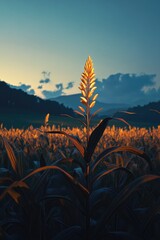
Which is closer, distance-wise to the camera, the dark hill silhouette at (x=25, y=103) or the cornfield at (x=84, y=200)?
the cornfield at (x=84, y=200)

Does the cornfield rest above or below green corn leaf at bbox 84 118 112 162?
below

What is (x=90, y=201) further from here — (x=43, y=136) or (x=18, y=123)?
(x=18, y=123)

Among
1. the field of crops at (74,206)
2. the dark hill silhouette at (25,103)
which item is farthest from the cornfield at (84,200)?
the dark hill silhouette at (25,103)

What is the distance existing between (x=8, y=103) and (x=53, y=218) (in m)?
21.5

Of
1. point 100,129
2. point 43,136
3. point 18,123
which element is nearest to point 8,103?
point 18,123

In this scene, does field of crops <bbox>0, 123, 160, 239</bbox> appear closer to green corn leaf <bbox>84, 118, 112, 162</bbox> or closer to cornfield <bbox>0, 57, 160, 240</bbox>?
cornfield <bbox>0, 57, 160, 240</bbox>

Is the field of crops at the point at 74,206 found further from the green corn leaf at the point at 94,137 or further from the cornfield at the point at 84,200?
the green corn leaf at the point at 94,137

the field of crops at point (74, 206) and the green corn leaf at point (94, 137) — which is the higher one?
the green corn leaf at point (94, 137)

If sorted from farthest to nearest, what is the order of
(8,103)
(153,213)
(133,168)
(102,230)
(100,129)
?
1. (8,103)
2. (133,168)
3. (153,213)
4. (102,230)
5. (100,129)

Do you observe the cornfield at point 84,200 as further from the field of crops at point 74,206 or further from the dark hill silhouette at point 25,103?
the dark hill silhouette at point 25,103

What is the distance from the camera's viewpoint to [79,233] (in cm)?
200

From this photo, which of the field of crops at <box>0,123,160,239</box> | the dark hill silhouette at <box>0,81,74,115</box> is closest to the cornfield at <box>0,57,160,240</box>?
the field of crops at <box>0,123,160,239</box>

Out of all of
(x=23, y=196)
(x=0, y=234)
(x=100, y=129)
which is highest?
(x=100, y=129)

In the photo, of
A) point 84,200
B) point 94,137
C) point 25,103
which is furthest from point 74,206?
point 25,103
